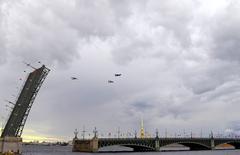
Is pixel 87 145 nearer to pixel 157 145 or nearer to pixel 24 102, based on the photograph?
pixel 157 145

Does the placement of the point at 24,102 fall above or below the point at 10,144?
above

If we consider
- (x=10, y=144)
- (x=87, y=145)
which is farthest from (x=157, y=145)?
(x=10, y=144)

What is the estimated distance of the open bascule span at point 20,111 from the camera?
7325cm

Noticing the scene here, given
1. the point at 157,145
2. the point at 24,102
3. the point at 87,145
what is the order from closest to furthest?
the point at 24,102 → the point at 87,145 → the point at 157,145

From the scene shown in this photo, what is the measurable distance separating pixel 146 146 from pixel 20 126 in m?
78.0

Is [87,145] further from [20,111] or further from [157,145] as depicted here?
[20,111]

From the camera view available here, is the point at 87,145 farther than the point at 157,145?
No

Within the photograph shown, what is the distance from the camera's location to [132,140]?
460ft

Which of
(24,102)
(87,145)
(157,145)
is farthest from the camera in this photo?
(157,145)

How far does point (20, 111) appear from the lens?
73.2 m

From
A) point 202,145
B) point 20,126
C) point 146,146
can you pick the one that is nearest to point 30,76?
point 20,126

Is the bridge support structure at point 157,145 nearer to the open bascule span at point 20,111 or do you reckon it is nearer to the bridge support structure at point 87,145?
the bridge support structure at point 87,145

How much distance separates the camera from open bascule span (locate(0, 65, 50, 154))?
240ft

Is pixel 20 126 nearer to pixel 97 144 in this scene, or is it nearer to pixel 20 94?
pixel 20 94
